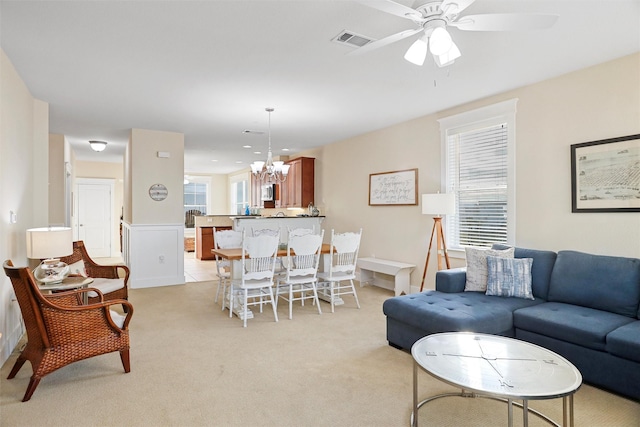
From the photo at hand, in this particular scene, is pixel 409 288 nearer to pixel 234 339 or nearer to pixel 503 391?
pixel 234 339

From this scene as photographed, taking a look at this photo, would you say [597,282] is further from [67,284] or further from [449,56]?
[67,284]

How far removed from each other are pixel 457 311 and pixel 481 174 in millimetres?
2124

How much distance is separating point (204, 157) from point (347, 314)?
6.36 m

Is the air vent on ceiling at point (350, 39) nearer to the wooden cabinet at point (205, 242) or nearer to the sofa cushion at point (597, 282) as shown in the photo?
the sofa cushion at point (597, 282)

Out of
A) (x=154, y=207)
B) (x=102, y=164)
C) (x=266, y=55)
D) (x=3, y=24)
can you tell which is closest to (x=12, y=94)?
(x=3, y=24)

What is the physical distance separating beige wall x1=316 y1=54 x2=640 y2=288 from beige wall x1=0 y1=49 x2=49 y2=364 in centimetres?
463

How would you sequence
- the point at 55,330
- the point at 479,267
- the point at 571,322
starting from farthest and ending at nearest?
the point at 479,267, the point at 571,322, the point at 55,330

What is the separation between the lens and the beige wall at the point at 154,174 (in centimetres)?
603

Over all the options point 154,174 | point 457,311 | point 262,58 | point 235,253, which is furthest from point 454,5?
point 154,174

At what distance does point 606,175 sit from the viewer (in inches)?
131

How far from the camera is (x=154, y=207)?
619cm

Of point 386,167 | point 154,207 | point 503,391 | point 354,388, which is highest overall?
point 386,167

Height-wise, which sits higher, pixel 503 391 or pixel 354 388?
pixel 503 391

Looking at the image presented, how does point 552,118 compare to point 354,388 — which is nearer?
point 354,388
